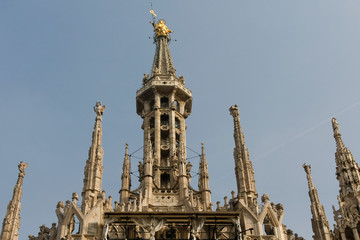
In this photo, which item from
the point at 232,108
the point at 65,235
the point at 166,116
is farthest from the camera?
the point at 166,116

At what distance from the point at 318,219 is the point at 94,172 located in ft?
59.7

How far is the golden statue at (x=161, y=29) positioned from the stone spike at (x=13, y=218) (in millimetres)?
46233

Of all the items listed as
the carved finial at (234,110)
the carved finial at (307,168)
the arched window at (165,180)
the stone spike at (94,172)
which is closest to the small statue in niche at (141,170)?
the arched window at (165,180)

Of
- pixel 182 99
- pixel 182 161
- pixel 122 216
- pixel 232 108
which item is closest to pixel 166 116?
pixel 182 99

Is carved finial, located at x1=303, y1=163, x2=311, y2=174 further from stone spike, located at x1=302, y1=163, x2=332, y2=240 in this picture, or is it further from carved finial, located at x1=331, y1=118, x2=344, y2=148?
carved finial, located at x1=331, y1=118, x2=344, y2=148

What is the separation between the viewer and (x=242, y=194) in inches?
1332

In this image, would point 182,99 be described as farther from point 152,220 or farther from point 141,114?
point 152,220

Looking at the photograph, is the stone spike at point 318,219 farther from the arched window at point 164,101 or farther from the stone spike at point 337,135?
the arched window at point 164,101

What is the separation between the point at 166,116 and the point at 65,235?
3392 cm

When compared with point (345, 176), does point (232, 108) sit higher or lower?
higher

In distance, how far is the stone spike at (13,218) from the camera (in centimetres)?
3519

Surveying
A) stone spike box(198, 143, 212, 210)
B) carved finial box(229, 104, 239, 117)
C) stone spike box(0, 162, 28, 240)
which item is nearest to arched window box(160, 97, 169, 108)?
stone spike box(198, 143, 212, 210)

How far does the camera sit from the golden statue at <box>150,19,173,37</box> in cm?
7921

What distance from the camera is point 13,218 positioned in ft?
119
